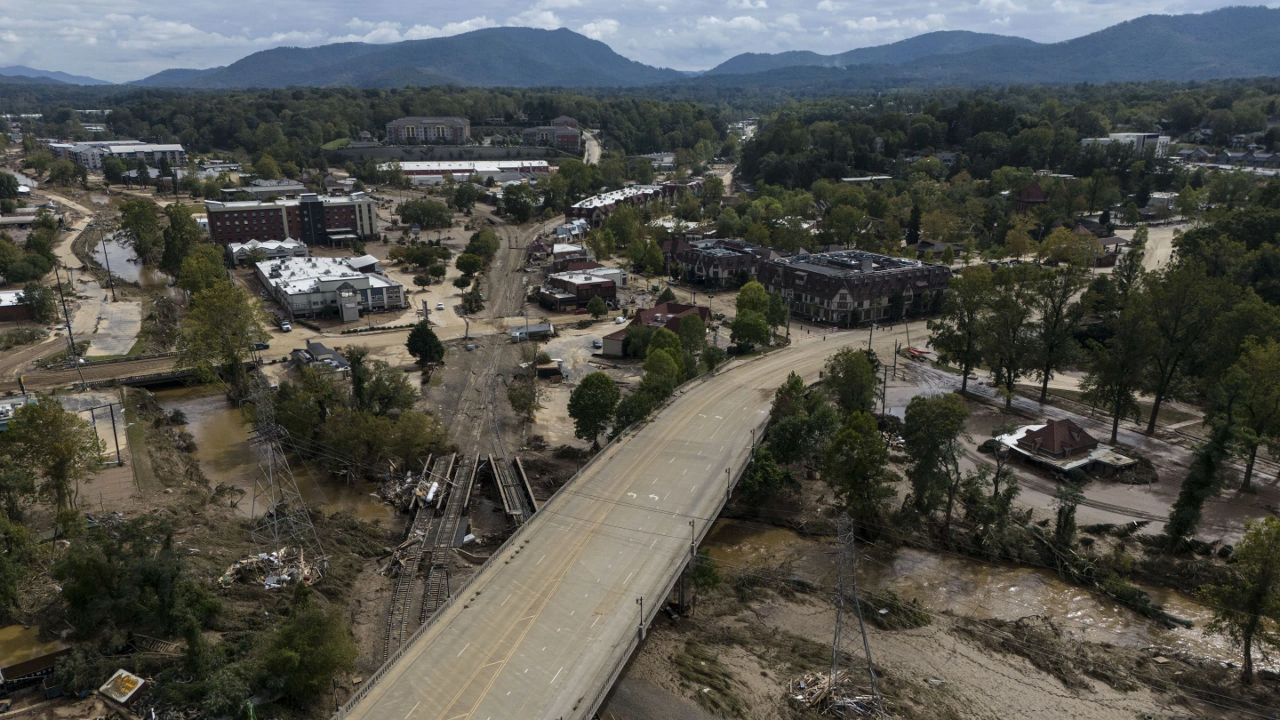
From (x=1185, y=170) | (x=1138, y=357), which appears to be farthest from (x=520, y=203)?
(x=1185, y=170)

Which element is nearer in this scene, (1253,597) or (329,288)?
(1253,597)

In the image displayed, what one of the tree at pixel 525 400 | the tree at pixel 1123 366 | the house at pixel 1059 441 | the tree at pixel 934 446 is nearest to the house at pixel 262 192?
the tree at pixel 525 400

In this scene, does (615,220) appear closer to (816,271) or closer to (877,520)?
(816,271)

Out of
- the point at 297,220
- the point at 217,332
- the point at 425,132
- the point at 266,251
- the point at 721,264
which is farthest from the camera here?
the point at 425,132

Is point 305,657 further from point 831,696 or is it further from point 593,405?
point 593,405

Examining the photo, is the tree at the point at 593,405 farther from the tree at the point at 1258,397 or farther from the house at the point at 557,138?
the house at the point at 557,138

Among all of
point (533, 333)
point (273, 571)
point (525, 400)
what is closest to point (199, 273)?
point (533, 333)
